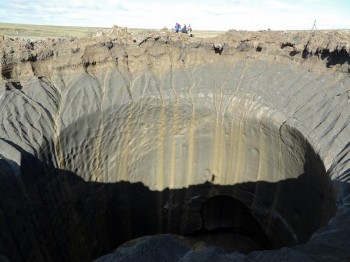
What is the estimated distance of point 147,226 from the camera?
10.8 metres

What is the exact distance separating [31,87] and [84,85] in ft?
4.28

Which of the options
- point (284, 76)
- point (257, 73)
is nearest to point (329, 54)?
point (284, 76)

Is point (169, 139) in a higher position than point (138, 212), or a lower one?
higher

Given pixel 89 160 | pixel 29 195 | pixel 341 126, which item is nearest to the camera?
pixel 29 195

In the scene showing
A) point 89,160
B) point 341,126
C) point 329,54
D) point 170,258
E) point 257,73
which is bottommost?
point 89,160

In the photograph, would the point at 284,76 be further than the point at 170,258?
Yes

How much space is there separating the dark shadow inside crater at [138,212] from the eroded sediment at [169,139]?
0.04 m

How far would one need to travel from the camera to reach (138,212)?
1038cm

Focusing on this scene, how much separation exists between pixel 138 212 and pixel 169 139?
2.37 metres

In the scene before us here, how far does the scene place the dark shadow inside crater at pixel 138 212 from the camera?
267 inches

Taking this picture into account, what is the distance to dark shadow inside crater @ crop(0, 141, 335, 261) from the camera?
677 centimetres

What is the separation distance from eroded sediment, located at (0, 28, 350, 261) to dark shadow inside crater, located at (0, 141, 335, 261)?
0.04m

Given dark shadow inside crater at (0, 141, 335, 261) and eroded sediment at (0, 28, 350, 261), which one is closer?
dark shadow inside crater at (0, 141, 335, 261)

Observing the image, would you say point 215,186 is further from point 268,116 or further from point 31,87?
point 31,87
